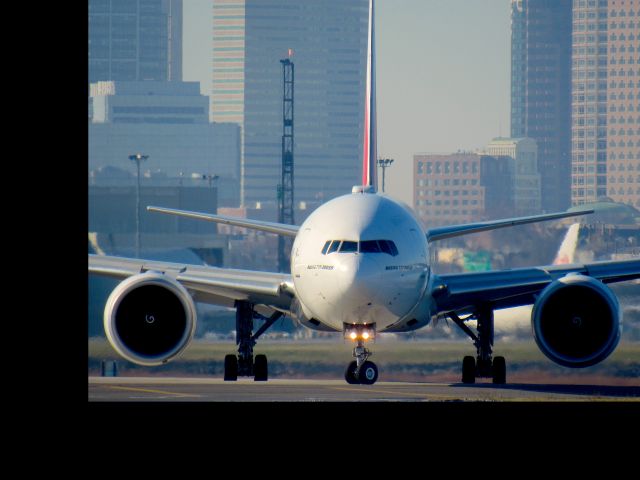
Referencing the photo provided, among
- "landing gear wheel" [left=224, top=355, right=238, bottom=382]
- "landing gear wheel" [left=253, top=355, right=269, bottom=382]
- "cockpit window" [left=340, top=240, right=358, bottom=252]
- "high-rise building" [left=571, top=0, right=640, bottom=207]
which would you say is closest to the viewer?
"cockpit window" [left=340, top=240, right=358, bottom=252]

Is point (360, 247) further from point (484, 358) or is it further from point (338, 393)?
point (484, 358)

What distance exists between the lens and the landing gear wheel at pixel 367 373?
1144 inches

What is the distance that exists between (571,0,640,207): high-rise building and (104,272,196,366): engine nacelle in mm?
99177

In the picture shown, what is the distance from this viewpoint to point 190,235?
4043 inches

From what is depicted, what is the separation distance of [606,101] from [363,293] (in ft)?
403

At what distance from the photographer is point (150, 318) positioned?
27.8m

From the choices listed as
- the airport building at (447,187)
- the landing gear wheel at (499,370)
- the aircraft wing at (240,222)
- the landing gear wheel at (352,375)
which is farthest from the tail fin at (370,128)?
the airport building at (447,187)

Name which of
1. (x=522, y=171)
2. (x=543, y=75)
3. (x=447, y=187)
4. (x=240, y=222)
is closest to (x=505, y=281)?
(x=240, y=222)

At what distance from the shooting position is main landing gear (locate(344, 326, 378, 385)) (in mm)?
27031

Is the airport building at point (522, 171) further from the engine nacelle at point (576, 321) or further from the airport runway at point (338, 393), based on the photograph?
the engine nacelle at point (576, 321)

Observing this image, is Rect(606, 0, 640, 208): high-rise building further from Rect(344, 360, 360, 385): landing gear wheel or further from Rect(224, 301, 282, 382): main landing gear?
Rect(344, 360, 360, 385): landing gear wheel

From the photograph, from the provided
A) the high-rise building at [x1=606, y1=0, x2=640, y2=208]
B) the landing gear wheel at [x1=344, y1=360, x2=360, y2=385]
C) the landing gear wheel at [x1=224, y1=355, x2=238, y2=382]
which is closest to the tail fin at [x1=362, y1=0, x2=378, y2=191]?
the landing gear wheel at [x1=344, y1=360, x2=360, y2=385]
